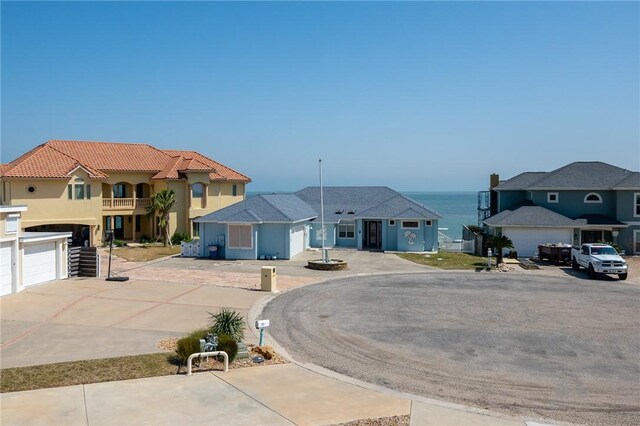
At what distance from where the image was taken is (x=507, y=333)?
18062 millimetres

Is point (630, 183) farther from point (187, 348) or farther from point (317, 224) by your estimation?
point (187, 348)

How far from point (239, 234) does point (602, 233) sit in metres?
25.8

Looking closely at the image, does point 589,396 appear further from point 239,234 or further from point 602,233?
point 602,233

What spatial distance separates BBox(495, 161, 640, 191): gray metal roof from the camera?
1606 inches

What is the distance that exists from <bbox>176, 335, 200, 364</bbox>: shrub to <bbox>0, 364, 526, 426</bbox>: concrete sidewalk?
98 cm

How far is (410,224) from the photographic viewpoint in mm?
41125

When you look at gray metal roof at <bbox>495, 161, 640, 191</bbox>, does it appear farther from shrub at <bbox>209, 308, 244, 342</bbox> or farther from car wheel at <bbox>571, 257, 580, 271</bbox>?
shrub at <bbox>209, 308, 244, 342</bbox>

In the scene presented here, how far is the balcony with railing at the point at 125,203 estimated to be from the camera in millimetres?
43888

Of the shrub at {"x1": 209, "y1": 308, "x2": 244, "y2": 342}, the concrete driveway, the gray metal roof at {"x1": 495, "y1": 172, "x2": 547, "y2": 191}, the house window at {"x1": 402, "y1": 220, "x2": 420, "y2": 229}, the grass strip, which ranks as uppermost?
the gray metal roof at {"x1": 495, "y1": 172, "x2": 547, "y2": 191}

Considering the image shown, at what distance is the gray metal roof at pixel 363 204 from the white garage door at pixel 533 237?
18.6ft

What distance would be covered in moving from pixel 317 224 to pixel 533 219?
53.7 feet

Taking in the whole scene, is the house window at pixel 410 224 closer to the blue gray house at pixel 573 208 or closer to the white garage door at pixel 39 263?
the blue gray house at pixel 573 208

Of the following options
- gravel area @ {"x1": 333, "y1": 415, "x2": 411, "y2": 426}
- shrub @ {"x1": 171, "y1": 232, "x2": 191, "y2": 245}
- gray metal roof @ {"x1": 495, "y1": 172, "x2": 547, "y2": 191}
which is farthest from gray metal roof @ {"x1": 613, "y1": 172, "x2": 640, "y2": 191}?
gravel area @ {"x1": 333, "y1": 415, "x2": 411, "y2": 426}

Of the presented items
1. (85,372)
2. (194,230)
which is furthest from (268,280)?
(194,230)
